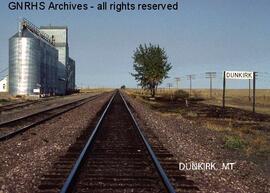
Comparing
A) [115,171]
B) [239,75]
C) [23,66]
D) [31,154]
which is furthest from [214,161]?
[23,66]

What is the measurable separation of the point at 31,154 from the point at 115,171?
350cm

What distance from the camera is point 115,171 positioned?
9.64m

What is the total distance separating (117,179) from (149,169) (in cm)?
133

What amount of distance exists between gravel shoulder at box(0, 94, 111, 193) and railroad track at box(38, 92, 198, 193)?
29 centimetres

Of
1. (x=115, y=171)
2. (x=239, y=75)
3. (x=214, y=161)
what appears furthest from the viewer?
(x=239, y=75)

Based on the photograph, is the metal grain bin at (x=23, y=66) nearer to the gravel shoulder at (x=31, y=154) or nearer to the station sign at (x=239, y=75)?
the station sign at (x=239, y=75)

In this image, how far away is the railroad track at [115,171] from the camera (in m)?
8.02

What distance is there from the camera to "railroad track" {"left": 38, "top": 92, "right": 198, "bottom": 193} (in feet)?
26.3

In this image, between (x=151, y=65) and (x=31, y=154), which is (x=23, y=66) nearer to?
(x=151, y=65)

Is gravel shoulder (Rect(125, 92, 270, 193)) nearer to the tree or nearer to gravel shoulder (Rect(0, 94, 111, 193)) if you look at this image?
gravel shoulder (Rect(0, 94, 111, 193))

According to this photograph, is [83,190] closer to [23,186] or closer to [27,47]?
[23,186]

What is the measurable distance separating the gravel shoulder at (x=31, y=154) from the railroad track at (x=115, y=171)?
29 cm

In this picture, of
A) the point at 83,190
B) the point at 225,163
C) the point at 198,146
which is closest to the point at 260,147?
the point at 198,146

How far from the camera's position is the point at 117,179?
345 inches
